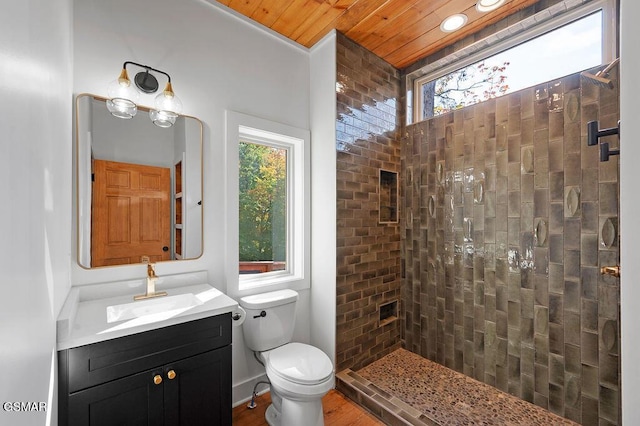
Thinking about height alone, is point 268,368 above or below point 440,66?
below

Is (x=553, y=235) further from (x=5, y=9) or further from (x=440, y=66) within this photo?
(x=5, y=9)

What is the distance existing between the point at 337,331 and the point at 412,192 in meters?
1.35

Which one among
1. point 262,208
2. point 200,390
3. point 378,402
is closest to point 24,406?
point 200,390

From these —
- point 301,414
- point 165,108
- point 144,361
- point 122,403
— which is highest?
point 165,108

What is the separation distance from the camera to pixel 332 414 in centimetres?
189

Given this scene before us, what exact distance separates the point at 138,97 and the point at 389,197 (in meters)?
2.03

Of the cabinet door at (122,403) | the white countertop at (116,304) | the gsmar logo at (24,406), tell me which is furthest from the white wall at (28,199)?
the cabinet door at (122,403)

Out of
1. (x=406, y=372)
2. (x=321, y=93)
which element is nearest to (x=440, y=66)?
(x=321, y=93)

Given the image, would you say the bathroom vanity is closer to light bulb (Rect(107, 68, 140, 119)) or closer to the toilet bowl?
the toilet bowl

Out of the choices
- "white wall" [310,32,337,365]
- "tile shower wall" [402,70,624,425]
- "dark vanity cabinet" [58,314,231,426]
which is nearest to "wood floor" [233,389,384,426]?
"white wall" [310,32,337,365]

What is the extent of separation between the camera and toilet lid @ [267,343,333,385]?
1.54 metres

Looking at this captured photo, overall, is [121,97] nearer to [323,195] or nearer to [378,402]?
[323,195]

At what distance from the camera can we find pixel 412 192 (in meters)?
2.54

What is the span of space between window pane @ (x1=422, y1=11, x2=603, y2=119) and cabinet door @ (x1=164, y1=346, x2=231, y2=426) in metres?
2.46
